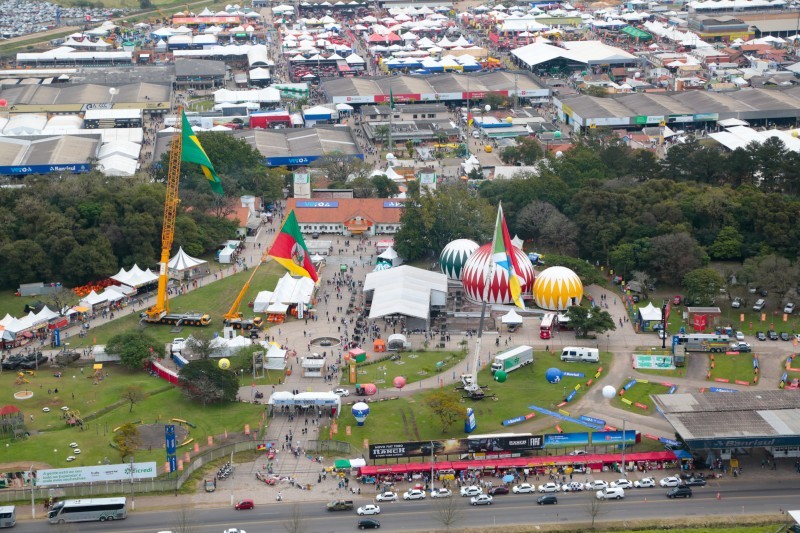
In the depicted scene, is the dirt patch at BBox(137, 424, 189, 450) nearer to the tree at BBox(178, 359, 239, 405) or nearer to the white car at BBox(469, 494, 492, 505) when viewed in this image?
the tree at BBox(178, 359, 239, 405)

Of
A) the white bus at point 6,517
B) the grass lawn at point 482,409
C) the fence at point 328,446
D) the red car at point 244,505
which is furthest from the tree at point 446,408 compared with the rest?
the white bus at point 6,517

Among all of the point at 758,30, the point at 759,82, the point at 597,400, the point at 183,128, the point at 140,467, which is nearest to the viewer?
the point at 140,467

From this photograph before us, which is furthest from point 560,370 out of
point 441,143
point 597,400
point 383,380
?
point 441,143

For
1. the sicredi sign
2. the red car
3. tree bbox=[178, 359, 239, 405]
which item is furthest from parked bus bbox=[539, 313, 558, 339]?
the sicredi sign

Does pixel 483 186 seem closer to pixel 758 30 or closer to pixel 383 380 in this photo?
pixel 383 380

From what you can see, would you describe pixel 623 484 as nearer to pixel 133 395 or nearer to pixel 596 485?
pixel 596 485

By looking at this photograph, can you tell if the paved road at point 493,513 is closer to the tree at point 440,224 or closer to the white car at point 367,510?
the white car at point 367,510
